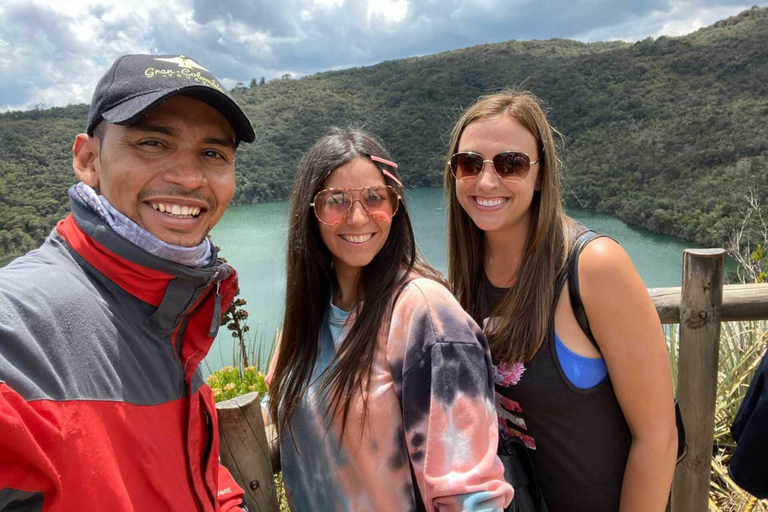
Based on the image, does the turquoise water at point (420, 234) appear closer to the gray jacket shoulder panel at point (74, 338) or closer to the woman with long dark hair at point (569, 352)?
the woman with long dark hair at point (569, 352)

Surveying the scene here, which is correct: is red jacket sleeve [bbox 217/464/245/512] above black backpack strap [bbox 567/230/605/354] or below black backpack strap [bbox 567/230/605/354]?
below

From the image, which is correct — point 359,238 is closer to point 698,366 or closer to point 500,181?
point 500,181

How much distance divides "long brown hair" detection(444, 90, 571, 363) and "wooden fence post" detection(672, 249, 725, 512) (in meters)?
0.78

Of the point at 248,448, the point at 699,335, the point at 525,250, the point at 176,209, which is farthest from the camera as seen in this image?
the point at 699,335

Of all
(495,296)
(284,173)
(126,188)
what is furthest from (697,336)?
(284,173)

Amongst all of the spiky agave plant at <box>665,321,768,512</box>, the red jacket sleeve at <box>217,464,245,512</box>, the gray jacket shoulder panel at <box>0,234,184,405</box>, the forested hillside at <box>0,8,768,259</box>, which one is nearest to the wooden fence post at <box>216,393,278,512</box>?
the red jacket sleeve at <box>217,464,245,512</box>

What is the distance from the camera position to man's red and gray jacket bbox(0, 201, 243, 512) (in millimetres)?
771

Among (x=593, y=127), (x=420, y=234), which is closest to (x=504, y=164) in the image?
(x=420, y=234)

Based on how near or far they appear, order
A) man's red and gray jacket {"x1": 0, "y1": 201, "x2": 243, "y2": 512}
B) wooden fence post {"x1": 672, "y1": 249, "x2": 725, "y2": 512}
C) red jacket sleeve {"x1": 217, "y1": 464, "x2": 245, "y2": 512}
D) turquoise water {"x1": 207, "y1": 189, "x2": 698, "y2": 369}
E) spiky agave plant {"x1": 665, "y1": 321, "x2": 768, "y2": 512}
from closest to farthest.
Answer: man's red and gray jacket {"x1": 0, "y1": 201, "x2": 243, "y2": 512} → red jacket sleeve {"x1": 217, "y1": 464, "x2": 245, "y2": 512} → wooden fence post {"x1": 672, "y1": 249, "x2": 725, "y2": 512} → spiky agave plant {"x1": 665, "y1": 321, "x2": 768, "y2": 512} → turquoise water {"x1": 207, "y1": 189, "x2": 698, "y2": 369}

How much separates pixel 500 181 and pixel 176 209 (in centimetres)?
104

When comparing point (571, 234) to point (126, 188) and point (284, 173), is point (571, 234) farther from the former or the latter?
point (284, 173)

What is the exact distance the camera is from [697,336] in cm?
215

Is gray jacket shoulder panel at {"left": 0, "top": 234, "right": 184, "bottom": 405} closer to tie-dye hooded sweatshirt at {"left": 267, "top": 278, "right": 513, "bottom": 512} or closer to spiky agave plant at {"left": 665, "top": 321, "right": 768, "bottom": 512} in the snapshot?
tie-dye hooded sweatshirt at {"left": 267, "top": 278, "right": 513, "bottom": 512}

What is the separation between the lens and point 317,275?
160 centimetres
